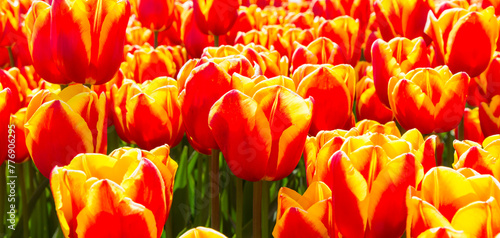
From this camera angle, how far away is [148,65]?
79.0 inches

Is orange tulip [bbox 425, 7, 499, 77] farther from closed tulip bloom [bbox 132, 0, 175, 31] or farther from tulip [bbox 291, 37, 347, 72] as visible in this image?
closed tulip bloom [bbox 132, 0, 175, 31]

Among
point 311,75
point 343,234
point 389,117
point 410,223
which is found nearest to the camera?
point 410,223

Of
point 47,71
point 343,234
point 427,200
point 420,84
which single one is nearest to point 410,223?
point 427,200

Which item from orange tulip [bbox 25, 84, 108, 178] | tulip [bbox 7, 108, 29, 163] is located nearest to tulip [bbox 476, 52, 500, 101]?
orange tulip [bbox 25, 84, 108, 178]

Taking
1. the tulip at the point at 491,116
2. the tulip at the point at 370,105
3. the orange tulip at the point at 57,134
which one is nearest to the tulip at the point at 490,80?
the tulip at the point at 491,116

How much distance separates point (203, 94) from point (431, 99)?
0.54m

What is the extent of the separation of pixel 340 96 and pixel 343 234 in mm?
490

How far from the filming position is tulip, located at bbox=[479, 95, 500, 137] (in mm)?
1541

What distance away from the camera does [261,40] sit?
2125 millimetres

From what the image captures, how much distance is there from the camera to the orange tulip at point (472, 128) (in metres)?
1.72

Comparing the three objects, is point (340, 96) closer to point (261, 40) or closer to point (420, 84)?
point (420, 84)

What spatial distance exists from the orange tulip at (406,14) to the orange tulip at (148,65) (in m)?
0.73

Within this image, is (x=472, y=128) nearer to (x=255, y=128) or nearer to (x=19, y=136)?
(x=255, y=128)

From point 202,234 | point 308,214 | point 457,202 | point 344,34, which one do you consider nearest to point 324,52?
point 344,34
